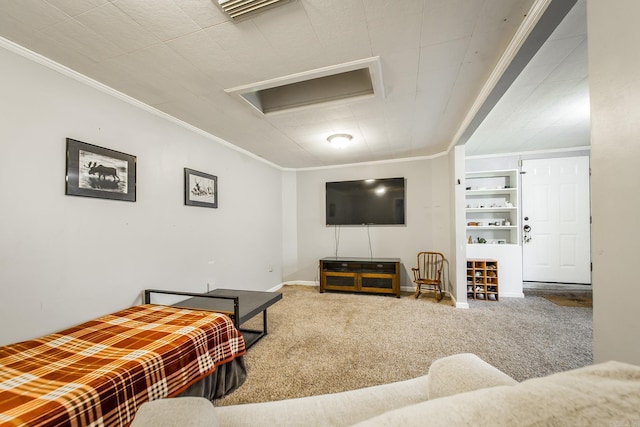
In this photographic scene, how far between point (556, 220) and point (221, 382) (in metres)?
5.55

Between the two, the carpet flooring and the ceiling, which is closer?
the ceiling

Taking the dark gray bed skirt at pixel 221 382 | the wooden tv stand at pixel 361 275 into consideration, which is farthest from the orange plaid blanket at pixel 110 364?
the wooden tv stand at pixel 361 275

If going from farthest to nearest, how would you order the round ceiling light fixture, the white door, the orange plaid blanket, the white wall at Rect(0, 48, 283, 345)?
the white door, the round ceiling light fixture, the white wall at Rect(0, 48, 283, 345), the orange plaid blanket

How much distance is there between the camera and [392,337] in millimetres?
2662

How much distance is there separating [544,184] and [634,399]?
5446 mm

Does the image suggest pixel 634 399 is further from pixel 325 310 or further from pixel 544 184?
pixel 544 184

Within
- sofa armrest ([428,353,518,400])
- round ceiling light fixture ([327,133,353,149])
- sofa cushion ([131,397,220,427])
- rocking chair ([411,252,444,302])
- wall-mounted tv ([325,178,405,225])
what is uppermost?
round ceiling light fixture ([327,133,353,149])

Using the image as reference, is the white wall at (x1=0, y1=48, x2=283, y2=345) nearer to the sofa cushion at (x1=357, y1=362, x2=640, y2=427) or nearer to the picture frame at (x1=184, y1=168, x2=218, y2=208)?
the picture frame at (x1=184, y1=168, x2=218, y2=208)

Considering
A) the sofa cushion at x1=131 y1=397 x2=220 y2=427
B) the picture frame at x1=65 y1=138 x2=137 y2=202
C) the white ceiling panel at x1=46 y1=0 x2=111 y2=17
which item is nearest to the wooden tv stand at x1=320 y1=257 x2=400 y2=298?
the picture frame at x1=65 y1=138 x2=137 y2=202

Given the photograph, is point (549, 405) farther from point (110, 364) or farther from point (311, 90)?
point (311, 90)

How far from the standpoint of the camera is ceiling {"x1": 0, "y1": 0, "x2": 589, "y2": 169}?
143 centimetres

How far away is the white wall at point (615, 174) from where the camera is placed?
77 centimetres

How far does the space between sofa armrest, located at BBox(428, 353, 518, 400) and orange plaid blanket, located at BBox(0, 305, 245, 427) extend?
1.42 meters

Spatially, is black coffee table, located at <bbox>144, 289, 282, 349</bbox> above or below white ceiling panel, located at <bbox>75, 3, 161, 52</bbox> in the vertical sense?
below
